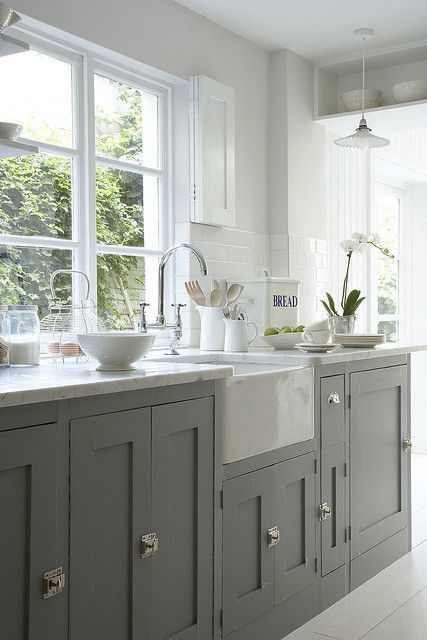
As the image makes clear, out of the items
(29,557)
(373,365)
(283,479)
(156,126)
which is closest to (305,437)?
(283,479)

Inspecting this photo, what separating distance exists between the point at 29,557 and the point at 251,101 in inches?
126

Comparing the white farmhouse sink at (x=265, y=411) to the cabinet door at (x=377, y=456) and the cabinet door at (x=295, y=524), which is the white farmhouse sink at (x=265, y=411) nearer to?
the cabinet door at (x=295, y=524)

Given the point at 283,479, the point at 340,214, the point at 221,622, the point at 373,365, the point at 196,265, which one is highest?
the point at 340,214

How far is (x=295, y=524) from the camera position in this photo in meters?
3.05

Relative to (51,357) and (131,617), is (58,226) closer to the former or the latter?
(51,357)

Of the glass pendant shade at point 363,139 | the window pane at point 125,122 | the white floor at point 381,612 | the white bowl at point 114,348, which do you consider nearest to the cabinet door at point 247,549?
the white floor at point 381,612

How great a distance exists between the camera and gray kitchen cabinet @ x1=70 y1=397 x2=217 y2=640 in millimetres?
2059

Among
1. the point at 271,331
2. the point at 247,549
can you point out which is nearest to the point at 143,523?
the point at 247,549

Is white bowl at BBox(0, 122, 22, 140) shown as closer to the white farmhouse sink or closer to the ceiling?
the white farmhouse sink

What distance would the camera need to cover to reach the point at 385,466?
12.5 ft

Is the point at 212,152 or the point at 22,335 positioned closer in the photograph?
the point at 22,335

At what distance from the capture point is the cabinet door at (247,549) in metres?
2.63

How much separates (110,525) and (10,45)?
1.64 metres

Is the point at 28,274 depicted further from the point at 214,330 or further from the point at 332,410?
the point at 332,410
